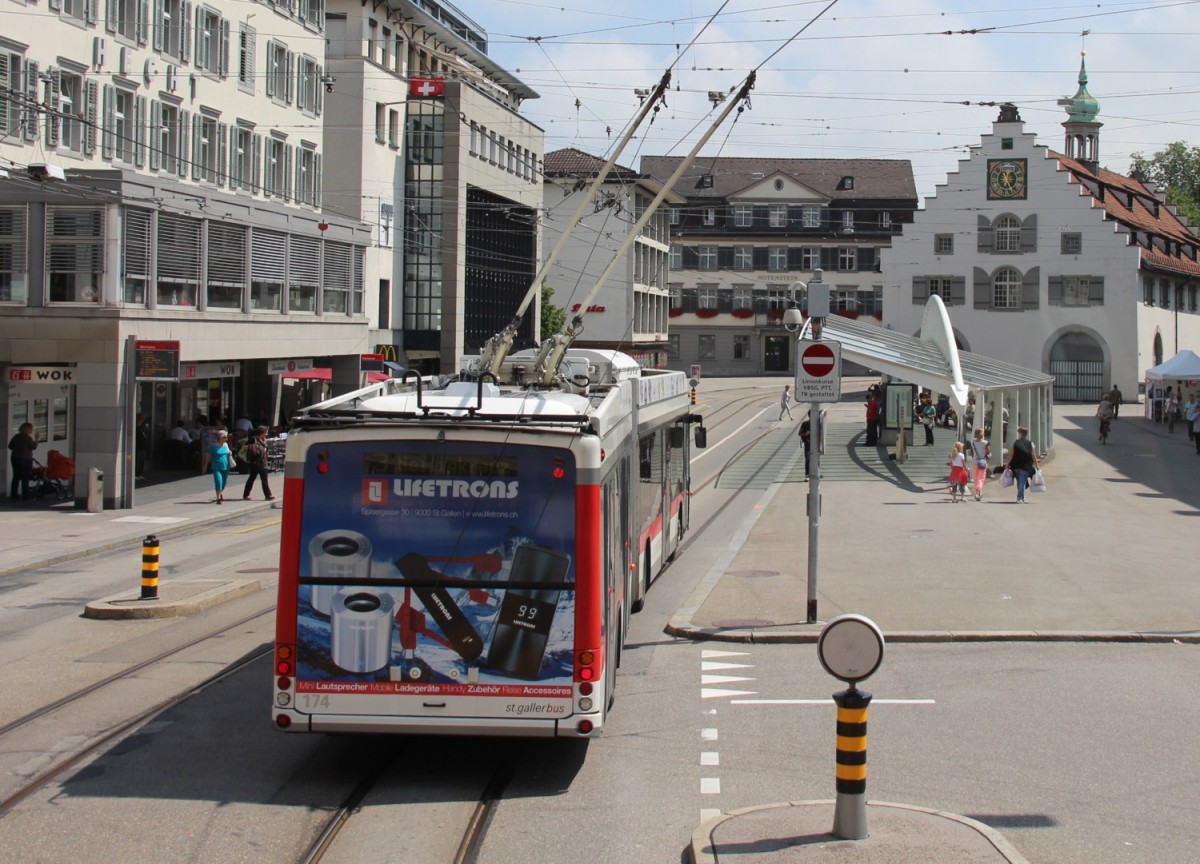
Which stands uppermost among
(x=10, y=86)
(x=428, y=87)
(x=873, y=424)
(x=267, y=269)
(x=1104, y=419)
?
(x=428, y=87)

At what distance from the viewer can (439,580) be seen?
Answer: 9883 mm

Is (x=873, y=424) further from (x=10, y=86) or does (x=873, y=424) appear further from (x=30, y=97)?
(x=10, y=86)

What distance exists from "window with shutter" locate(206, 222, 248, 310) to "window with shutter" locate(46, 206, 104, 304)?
179 inches

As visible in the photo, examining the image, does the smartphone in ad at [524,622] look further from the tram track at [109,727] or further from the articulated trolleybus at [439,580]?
the tram track at [109,727]

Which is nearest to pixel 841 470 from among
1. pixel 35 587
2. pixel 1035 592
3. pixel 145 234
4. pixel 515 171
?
pixel 145 234

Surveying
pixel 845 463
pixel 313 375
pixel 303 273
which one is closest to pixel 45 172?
pixel 303 273

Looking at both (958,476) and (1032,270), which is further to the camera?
(1032,270)

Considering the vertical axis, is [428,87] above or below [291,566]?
above

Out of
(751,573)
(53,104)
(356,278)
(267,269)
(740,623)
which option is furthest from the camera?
(356,278)

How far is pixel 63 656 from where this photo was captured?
49.2 ft

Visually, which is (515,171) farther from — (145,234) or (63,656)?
(63,656)

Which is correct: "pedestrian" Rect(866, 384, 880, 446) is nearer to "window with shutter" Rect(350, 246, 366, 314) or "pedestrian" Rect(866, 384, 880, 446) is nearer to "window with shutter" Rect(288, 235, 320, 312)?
"window with shutter" Rect(350, 246, 366, 314)

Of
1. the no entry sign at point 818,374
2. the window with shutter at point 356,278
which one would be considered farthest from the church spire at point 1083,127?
the no entry sign at point 818,374

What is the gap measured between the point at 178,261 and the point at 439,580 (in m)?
26.6
